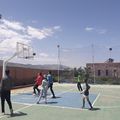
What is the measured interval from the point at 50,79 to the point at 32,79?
2372 centimetres

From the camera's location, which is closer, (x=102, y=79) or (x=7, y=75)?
(x=7, y=75)

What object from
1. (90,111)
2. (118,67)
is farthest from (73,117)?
(118,67)

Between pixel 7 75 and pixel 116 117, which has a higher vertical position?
pixel 7 75

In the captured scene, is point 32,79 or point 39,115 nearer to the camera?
point 39,115

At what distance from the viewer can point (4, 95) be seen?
45.5 ft

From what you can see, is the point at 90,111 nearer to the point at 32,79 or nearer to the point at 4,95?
the point at 4,95

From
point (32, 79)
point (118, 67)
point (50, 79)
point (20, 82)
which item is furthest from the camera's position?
point (118, 67)

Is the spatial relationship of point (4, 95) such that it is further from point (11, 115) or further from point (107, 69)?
point (107, 69)

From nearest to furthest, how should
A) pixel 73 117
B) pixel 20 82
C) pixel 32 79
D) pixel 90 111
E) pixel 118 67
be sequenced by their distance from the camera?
pixel 73 117, pixel 90 111, pixel 20 82, pixel 32 79, pixel 118 67

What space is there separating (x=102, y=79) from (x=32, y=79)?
31.4 ft

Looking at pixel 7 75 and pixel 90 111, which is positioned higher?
pixel 7 75

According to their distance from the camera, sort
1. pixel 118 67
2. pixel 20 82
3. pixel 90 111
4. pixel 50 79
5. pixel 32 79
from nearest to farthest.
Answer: pixel 90 111
pixel 50 79
pixel 20 82
pixel 32 79
pixel 118 67

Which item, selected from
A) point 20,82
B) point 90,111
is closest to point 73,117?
point 90,111

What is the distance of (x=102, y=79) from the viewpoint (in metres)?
46.6
